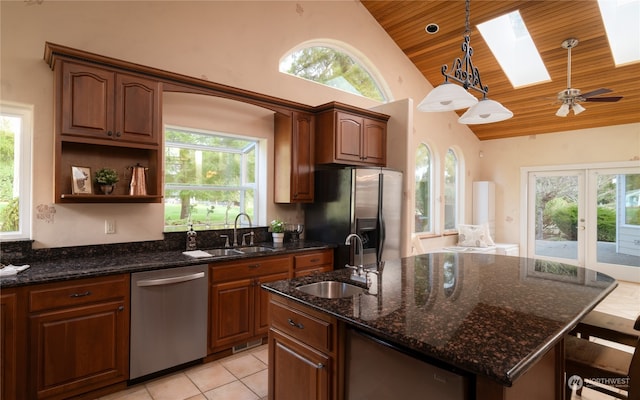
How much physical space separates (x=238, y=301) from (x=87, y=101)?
1.97 m

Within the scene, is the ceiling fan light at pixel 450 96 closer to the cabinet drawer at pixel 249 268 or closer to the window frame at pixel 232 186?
the cabinet drawer at pixel 249 268

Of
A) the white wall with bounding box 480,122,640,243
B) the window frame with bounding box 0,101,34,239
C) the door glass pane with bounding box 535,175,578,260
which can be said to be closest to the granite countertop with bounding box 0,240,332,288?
the window frame with bounding box 0,101,34,239

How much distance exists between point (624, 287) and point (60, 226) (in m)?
7.45

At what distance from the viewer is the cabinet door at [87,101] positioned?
2381mm

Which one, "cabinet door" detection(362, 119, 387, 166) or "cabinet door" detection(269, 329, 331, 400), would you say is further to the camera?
"cabinet door" detection(362, 119, 387, 166)

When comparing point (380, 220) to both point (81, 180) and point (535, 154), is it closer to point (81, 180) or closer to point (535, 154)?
point (81, 180)

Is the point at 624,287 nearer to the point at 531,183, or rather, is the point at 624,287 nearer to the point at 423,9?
the point at 531,183

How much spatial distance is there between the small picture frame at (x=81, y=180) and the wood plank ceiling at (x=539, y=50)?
4337 mm

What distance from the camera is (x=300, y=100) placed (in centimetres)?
418

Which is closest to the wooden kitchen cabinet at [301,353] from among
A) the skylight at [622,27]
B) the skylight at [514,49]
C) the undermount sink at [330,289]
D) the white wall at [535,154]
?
the undermount sink at [330,289]

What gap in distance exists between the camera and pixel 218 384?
249cm

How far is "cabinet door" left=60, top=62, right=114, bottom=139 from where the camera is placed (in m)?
2.38

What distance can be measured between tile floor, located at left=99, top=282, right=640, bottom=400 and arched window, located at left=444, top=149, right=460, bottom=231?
4396 millimetres

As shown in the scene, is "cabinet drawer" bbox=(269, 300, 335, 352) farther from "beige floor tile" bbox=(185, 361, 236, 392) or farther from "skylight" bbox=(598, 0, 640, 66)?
"skylight" bbox=(598, 0, 640, 66)
